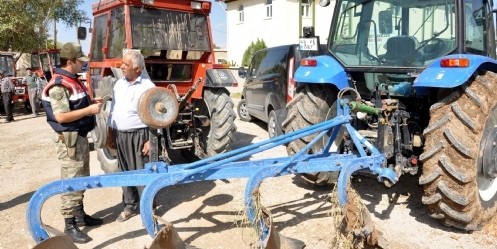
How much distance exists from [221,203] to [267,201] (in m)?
0.51

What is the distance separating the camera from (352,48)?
4.79 metres

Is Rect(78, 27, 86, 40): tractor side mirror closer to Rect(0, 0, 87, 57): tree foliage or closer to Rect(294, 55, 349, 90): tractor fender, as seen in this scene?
Rect(294, 55, 349, 90): tractor fender

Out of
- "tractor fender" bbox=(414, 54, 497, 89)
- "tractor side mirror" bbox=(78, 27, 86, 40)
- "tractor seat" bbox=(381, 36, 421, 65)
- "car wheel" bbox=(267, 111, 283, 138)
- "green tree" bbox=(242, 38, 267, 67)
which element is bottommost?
"car wheel" bbox=(267, 111, 283, 138)

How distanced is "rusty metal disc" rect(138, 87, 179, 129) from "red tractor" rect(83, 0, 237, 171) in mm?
1861

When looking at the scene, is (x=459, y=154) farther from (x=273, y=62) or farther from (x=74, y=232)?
(x=273, y=62)

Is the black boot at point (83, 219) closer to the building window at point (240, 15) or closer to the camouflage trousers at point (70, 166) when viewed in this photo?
the camouflage trousers at point (70, 166)

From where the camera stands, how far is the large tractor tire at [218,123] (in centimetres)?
581

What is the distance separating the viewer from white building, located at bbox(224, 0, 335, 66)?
22578 millimetres

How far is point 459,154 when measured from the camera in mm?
3516

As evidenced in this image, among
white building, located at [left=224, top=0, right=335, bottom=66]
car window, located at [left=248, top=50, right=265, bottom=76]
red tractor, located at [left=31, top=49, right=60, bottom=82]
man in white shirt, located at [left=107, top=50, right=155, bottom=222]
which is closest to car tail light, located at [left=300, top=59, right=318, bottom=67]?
man in white shirt, located at [left=107, top=50, right=155, bottom=222]

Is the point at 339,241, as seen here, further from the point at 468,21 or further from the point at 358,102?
the point at 468,21

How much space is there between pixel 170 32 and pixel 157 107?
3.01m

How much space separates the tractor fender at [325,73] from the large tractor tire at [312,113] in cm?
17

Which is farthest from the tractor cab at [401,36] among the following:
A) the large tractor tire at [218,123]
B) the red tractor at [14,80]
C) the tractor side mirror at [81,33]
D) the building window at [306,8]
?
the building window at [306,8]
